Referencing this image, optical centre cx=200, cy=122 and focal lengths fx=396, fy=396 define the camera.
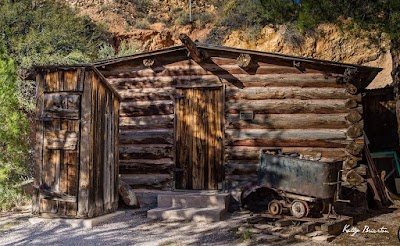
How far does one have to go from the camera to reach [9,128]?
854 cm

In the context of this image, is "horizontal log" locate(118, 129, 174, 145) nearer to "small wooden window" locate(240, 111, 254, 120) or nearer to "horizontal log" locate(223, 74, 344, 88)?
"small wooden window" locate(240, 111, 254, 120)

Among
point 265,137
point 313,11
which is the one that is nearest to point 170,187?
point 265,137

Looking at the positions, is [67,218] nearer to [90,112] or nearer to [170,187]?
[90,112]

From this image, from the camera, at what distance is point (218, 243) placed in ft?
20.5

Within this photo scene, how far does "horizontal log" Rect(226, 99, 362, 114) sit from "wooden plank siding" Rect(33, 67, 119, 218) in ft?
10.9

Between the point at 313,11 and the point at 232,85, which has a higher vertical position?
the point at 313,11

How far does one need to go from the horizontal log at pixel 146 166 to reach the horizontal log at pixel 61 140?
8.72ft

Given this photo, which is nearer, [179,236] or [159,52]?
[179,236]

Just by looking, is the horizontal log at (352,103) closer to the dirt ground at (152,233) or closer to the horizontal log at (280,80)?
the horizontal log at (280,80)

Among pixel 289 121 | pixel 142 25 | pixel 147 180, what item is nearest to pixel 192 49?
pixel 289 121

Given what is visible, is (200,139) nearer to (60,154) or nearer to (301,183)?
(301,183)

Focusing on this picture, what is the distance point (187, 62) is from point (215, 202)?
363cm

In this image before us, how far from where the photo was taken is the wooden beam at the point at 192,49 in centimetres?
886

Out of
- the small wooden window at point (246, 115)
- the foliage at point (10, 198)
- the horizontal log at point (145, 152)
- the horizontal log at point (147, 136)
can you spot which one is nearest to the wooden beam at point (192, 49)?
the small wooden window at point (246, 115)
